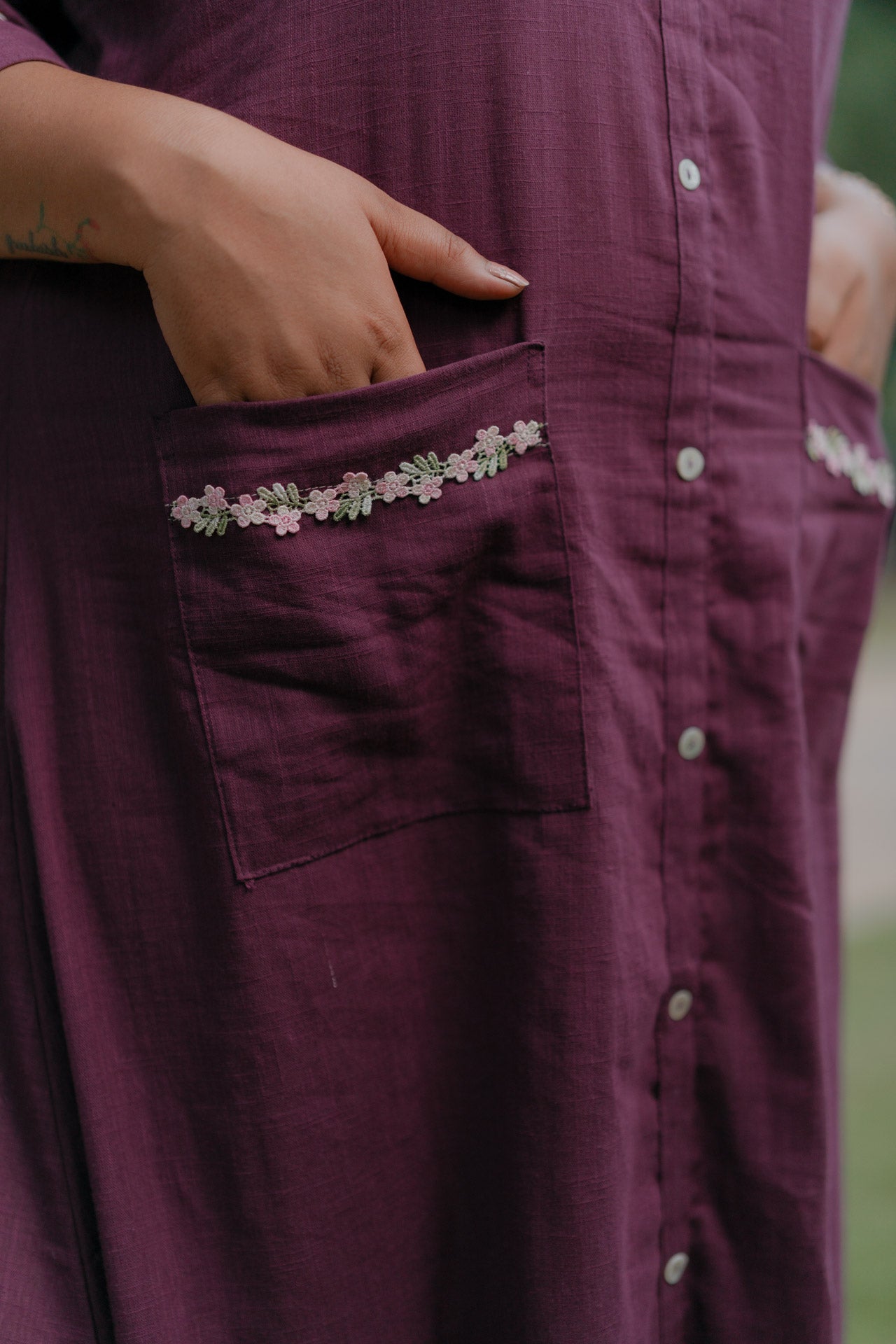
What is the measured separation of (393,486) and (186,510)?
0.13m

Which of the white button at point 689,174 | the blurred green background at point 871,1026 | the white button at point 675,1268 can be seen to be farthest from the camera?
the blurred green background at point 871,1026

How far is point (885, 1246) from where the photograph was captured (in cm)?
158

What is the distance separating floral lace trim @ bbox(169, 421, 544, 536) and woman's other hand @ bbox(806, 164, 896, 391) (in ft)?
1.09

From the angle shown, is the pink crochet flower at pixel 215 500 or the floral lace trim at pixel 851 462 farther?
the floral lace trim at pixel 851 462

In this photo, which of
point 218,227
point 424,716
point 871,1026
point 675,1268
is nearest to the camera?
point 218,227

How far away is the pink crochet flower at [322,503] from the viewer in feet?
2.07

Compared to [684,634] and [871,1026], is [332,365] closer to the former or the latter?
[684,634]

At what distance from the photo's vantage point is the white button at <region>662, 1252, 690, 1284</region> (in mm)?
808

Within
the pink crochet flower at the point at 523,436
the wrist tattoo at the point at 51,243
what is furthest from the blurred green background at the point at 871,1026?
the wrist tattoo at the point at 51,243

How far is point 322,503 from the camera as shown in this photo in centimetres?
63

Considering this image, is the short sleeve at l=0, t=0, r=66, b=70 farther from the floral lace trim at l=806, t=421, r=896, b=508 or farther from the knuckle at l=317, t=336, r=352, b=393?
the floral lace trim at l=806, t=421, r=896, b=508

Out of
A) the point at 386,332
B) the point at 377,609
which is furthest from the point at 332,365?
the point at 377,609

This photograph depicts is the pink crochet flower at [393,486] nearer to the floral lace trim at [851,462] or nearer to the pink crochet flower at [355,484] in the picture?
the pink crochet flower at [355,484]

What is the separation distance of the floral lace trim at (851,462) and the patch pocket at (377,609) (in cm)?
30
